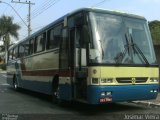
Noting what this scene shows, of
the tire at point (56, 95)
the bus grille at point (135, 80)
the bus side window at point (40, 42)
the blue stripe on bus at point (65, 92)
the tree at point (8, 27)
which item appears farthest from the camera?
the tree at point (8, 27)

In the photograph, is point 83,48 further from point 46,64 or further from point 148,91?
point 46,64

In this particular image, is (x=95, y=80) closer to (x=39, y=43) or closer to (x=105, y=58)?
(x=105, y=58)

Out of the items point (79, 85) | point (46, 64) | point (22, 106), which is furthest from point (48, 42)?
point (79, 85)

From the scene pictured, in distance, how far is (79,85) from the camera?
13.1 m

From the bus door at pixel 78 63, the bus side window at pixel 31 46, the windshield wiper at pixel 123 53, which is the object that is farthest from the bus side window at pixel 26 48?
the windshield wiper at pixel 123 53

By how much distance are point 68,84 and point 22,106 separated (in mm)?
2707

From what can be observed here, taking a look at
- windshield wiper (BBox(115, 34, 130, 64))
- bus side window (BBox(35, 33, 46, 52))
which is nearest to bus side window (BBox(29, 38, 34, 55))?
bus side window (BBox(35, 33, 46, 52))

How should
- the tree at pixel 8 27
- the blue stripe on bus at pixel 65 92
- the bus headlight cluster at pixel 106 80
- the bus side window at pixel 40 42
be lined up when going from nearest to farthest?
the bus headlight cluster at pixel 106 80
the blue stripe on bus at pixel 65 92
the bus side window at pixel 40 42
the tree at pixel 8 27

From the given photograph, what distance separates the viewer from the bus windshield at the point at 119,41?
1247 cm

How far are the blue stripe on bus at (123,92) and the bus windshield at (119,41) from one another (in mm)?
791

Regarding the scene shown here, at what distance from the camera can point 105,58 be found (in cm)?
1246

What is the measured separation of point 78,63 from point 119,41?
1507 mm

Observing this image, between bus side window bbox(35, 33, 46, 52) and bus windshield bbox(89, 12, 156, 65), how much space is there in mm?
5106

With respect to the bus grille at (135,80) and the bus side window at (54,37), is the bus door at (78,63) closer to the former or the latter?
the bus grille at (135,80)
